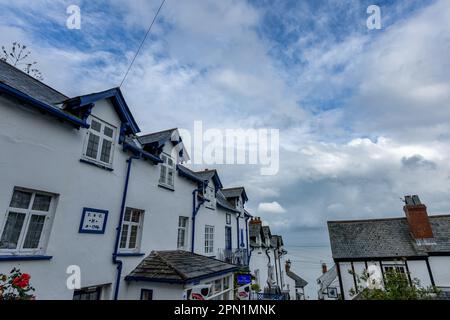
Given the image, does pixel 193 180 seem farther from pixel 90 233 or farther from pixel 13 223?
pixel 13 223

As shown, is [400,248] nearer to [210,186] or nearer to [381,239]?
[381,239]

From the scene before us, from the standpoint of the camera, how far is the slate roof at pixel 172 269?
8.48 metres

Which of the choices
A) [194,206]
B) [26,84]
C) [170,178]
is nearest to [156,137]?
[170,178]

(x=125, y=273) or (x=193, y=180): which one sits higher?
(x=193, y=180)

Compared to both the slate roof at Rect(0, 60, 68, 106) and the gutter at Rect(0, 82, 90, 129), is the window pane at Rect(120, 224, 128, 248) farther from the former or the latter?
the slate roof at Rect(0, 60, 68, 106)

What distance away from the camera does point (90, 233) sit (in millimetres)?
7727

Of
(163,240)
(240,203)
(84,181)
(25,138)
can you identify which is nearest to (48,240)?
(84,181)

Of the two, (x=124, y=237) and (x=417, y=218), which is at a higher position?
(x=417, y=218)

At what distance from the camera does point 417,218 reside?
2052 centimetres

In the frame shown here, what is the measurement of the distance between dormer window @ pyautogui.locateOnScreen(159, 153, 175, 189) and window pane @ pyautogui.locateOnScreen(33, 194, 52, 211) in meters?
5.11

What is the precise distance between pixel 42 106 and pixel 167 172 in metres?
6.59

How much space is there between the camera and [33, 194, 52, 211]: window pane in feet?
21.9

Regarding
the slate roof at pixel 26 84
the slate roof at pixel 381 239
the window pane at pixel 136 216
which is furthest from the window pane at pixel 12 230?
the slate roof at pixel 381 239
